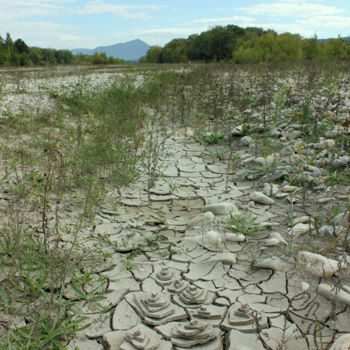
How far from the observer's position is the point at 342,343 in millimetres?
1575

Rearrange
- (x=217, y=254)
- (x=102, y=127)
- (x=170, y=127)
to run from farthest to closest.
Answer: (x=170, y=127)
(x=102, y=127)
(x=217, y=254)

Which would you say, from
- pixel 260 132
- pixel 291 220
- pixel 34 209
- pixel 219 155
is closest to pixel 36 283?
pixel 34 209

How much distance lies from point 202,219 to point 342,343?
1.48m

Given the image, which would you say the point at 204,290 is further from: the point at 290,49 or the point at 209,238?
the point at 290,49

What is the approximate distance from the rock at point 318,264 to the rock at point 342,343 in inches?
20.3

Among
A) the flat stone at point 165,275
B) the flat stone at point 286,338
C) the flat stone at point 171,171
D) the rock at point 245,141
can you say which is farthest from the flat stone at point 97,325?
the rock at point 245,141

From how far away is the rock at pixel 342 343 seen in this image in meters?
1.56

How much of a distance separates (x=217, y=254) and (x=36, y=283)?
3.95ft

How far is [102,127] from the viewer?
498cm

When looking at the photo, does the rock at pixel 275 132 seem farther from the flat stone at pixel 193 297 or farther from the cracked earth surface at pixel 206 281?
the flat stone at pixel 193 297

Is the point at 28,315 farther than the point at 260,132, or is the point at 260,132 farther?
the point at 260,132

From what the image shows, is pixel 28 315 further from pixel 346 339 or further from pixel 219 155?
pixel 219 155

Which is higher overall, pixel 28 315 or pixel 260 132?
pixel 260 132

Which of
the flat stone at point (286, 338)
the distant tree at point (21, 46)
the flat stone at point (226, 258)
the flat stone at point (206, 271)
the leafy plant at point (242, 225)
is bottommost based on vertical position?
the flat stone at point (286, 338)
